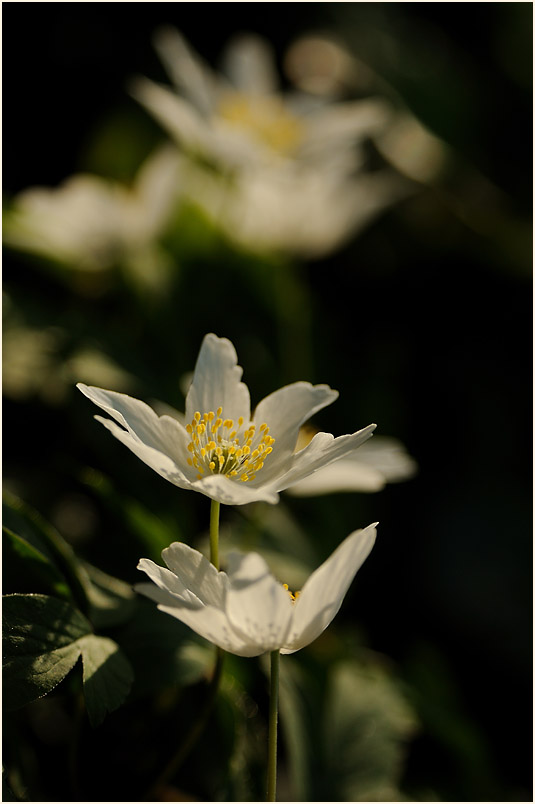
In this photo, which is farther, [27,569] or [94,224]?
[94,224]

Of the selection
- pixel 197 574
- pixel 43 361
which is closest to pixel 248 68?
pixel 43 361

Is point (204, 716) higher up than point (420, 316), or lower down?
lower down

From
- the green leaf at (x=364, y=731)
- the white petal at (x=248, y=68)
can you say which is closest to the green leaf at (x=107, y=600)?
the green leaf at (x=364, y=731)

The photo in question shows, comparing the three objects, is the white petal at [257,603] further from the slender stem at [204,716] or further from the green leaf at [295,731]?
the green leaf at [295,731]

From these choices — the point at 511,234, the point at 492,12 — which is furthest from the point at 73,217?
the point at 492,12

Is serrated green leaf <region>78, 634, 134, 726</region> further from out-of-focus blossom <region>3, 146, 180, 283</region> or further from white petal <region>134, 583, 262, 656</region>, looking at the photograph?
out-of-focus blossom <region>3, 146, 180, 283</region>

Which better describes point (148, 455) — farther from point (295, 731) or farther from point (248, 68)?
point (248, 68)

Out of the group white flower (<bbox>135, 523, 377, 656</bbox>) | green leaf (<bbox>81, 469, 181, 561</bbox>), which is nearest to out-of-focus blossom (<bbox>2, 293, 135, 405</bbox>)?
green leaf (<bbox>81, 469, 181, 561</bbox>)
